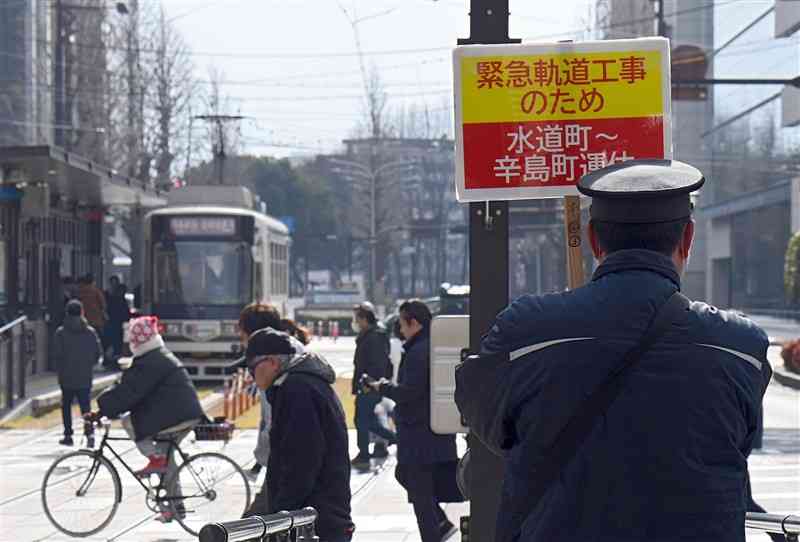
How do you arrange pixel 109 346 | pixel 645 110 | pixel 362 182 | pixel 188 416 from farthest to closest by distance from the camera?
1. pixel 362 182
2. pixel 109 346
3. pixel 188 416
4. pixel 645 110

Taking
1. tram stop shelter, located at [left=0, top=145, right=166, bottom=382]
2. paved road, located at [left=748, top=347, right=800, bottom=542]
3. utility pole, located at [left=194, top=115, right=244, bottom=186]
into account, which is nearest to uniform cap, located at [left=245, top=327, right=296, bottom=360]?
paved road, located at [left=748, top=347, right=800, bottom=542]

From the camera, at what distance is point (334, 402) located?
6.63 meters

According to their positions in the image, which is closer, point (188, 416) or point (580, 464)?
point (580, 464)

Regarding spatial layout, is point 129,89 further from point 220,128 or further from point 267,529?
point 267,529

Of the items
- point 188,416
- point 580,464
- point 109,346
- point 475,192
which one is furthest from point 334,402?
point 109,346

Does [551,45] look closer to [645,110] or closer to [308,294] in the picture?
[645,110]

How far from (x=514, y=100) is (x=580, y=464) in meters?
2.69

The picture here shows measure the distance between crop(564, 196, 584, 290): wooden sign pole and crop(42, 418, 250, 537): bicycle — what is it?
6.40 m

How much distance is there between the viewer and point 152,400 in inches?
455

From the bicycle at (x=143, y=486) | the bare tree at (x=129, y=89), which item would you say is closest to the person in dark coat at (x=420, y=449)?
the bicycle at (x=143, y=486)

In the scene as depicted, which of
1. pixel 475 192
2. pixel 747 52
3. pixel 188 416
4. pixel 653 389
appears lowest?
pixel 188 416

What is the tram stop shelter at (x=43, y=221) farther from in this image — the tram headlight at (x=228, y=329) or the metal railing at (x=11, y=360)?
the tram headlight at (x=228, y=329)

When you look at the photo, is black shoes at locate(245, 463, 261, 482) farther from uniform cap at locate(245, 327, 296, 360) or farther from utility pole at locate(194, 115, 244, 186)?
utility pole at locate(194, 115, 244, 186)

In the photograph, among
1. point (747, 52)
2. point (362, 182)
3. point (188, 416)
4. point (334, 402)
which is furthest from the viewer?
point (362, 182)
